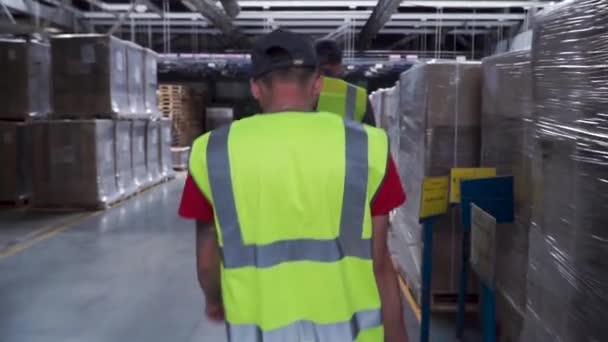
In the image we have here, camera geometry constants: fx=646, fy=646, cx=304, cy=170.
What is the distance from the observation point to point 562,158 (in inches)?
81.0

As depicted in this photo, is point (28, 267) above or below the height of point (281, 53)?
below

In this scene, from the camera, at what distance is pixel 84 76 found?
9273 mm

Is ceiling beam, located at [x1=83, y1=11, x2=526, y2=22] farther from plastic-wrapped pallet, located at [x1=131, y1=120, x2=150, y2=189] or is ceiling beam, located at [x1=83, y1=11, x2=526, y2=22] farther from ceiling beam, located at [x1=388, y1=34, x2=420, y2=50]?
ceiling beam, located at [x1=388, y1=34, x2=420, y2=50]

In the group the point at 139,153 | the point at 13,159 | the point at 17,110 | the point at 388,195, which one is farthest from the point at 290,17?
the point at 388,195

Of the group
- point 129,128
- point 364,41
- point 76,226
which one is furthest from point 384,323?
point 364,41

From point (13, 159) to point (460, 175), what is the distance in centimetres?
786

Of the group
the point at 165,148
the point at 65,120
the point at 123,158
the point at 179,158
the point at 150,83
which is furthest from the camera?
the point at 179,158

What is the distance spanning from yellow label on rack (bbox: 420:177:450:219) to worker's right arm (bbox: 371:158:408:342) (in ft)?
4.74

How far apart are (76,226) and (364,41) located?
843cm

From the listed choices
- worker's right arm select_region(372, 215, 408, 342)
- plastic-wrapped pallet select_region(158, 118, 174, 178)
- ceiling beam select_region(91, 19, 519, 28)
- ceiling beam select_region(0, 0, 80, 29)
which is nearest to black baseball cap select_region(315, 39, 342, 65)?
worker's right arm select_region(372, 215, 408, 342)

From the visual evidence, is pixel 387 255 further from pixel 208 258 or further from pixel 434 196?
pixel 434 196

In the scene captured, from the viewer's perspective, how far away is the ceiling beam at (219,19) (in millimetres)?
10102

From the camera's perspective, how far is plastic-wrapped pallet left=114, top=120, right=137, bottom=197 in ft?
32.1

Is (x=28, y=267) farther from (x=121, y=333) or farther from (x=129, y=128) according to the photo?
(x=129, y=128)
